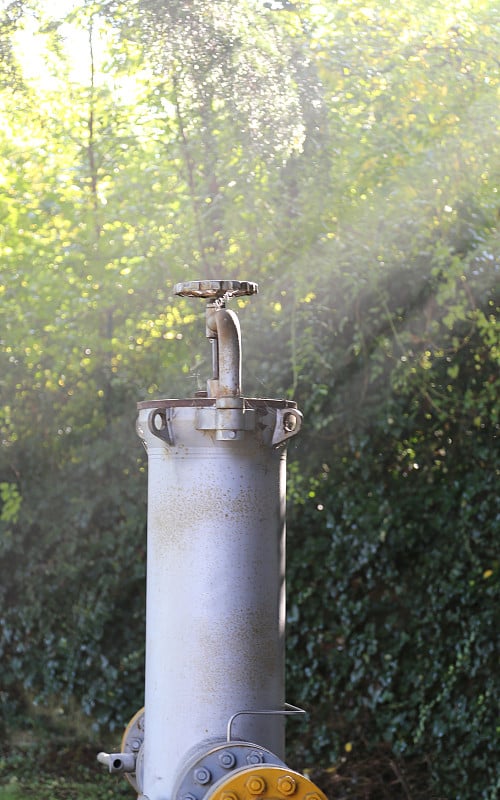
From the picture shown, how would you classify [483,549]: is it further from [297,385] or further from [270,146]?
[270,146]

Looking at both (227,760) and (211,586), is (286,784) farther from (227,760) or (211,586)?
(211,586)

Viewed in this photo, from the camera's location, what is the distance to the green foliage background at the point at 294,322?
14.4 ft

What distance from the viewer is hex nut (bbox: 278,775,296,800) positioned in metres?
2.08

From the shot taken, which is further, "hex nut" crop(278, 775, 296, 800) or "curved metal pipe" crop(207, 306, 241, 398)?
"curved metal pipe" crop(207, 306, 241, 398)

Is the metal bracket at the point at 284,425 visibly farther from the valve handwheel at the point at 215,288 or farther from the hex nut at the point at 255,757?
the hex nut at the point at 255,757

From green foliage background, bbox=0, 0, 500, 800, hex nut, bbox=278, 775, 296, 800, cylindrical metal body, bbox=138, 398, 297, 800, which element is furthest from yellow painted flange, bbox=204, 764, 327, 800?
green foliage background, bbox=0, 0, 500, 800

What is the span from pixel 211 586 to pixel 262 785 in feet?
1.47

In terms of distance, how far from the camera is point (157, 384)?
16.4 feet

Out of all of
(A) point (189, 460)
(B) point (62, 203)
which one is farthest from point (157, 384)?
(A) point (189, 460)

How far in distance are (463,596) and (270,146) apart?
227 cm

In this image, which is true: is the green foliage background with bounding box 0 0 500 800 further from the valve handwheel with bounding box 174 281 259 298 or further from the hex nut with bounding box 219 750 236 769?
the hex nut with bounding box 219 750 236 769

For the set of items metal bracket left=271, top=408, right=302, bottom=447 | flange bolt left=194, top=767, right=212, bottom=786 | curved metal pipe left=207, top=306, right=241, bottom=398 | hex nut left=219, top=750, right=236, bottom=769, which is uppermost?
curved metal pipe left=207, top=306, right=241, bottom=398

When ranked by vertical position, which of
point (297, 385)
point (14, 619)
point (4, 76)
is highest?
point (4, 76)

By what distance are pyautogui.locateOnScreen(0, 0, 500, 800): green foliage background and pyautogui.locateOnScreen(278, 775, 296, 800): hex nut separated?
2.31 m
